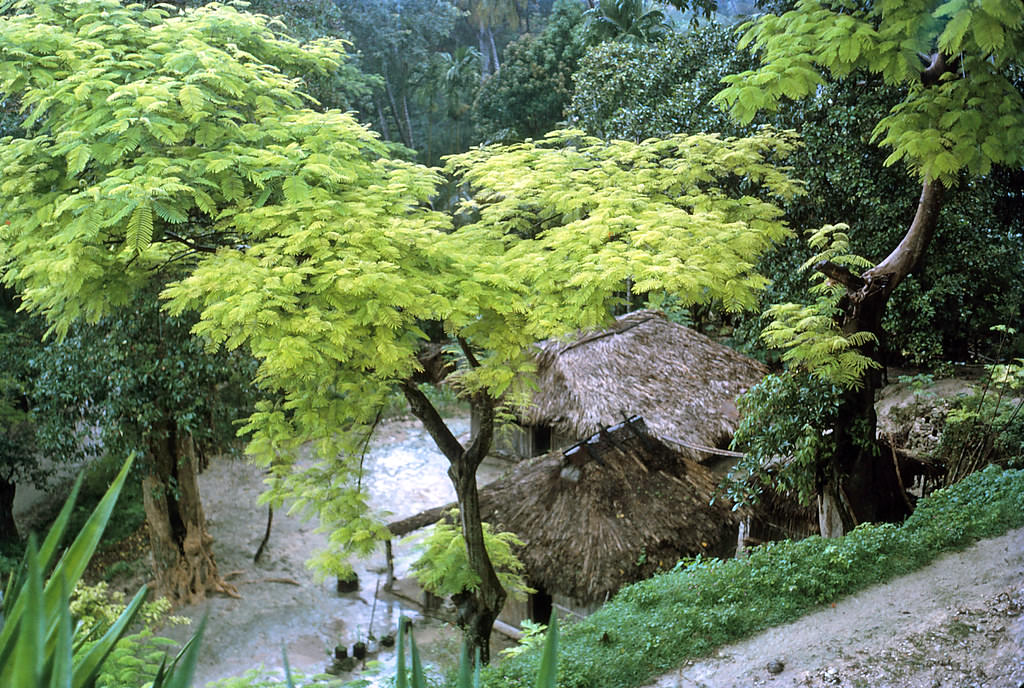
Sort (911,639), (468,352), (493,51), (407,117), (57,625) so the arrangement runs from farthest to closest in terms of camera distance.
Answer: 1. (493,51)
2. (407,117)
3. (468,352)
4. (911,639)
5. (57,625)

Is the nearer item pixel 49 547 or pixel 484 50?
pixel 49 547

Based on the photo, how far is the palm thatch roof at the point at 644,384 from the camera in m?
8.55

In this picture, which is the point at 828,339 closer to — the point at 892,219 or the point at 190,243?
the point at 892,219

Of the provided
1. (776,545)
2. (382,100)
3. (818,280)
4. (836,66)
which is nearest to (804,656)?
(776,545)

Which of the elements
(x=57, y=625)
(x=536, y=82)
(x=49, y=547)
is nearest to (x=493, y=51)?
(x=536, y=82)

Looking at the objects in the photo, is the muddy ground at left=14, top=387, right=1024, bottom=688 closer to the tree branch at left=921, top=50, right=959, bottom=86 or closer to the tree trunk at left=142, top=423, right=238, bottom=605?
the tree trunk at left=142, top=423, right=238, bottom=605

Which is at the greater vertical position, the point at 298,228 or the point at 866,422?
the point at 298,228

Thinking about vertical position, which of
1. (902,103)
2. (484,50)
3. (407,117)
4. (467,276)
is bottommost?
(467,276)

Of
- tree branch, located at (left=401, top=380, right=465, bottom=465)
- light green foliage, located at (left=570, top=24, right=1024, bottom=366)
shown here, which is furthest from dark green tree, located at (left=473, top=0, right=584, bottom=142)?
tree branch, located at (left=401, top=380, right=465, bottom=465)

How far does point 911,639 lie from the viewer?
4.51 meters

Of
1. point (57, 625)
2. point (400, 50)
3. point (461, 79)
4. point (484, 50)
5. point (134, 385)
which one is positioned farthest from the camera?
point (484, 50)

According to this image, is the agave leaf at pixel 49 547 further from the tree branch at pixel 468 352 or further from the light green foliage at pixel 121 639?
the tree branch at pixel 468 352

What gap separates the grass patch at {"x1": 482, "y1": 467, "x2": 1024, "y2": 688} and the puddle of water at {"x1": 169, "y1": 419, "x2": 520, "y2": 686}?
2.26 metres

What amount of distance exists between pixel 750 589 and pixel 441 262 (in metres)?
2.99
